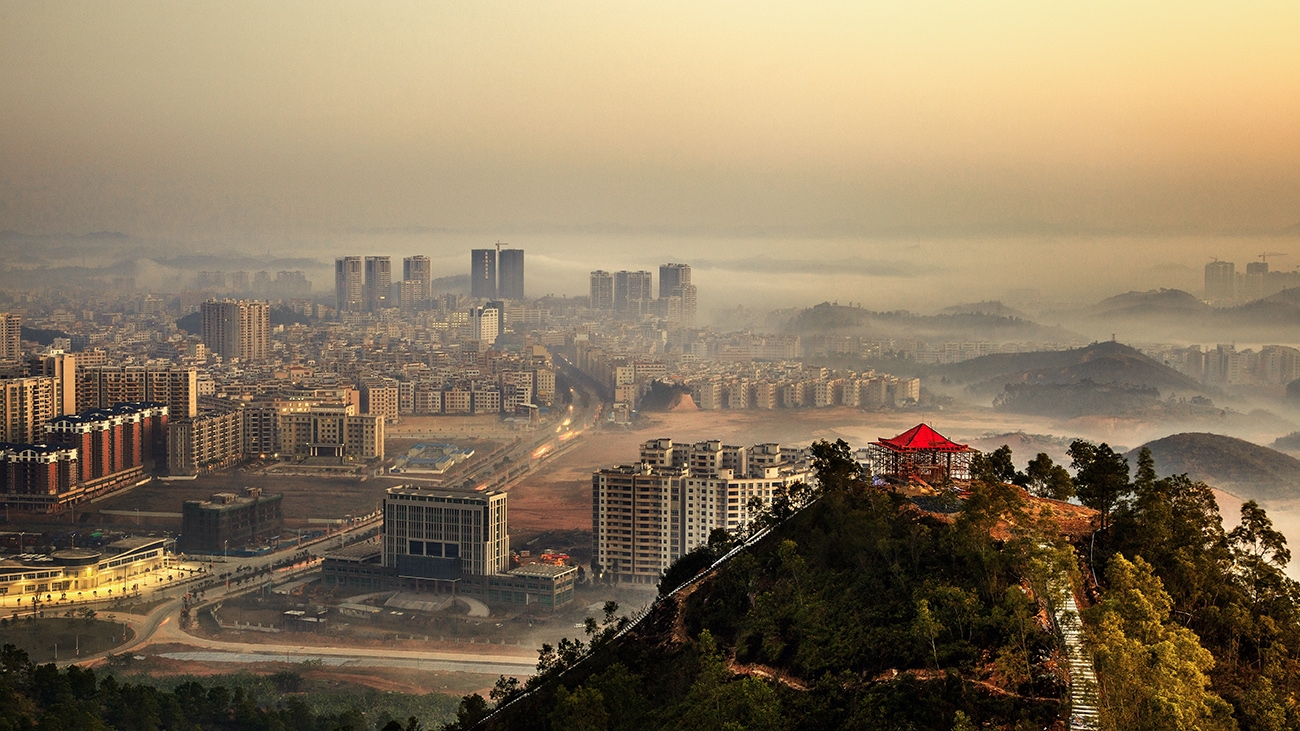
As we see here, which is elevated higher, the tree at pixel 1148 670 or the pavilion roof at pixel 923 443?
the pavilion roof at pixel 923 443

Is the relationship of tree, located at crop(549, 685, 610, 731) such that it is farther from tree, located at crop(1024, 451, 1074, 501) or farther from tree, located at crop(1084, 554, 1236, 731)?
tree, located at crop(1024, 451, 1074, 501)

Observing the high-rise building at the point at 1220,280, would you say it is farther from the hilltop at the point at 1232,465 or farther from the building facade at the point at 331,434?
the building facade at the point at 331,434

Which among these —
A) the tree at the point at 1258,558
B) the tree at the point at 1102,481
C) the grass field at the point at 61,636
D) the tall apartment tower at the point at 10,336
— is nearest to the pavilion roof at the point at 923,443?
the tree at the point at 1102,481

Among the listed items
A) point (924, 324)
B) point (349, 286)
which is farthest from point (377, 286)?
point (924, 324)

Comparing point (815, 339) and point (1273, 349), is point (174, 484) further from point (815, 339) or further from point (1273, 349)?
point (1273, 349)

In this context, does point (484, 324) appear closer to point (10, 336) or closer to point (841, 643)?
point (10, 336)

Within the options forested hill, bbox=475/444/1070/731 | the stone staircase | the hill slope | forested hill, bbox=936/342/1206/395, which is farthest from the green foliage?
forested hill, bbox=936/342/1206/395

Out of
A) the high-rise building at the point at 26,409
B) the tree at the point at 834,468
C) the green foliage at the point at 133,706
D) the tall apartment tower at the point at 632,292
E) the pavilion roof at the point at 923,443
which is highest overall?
the tall apartment tower at the point at 632,292
